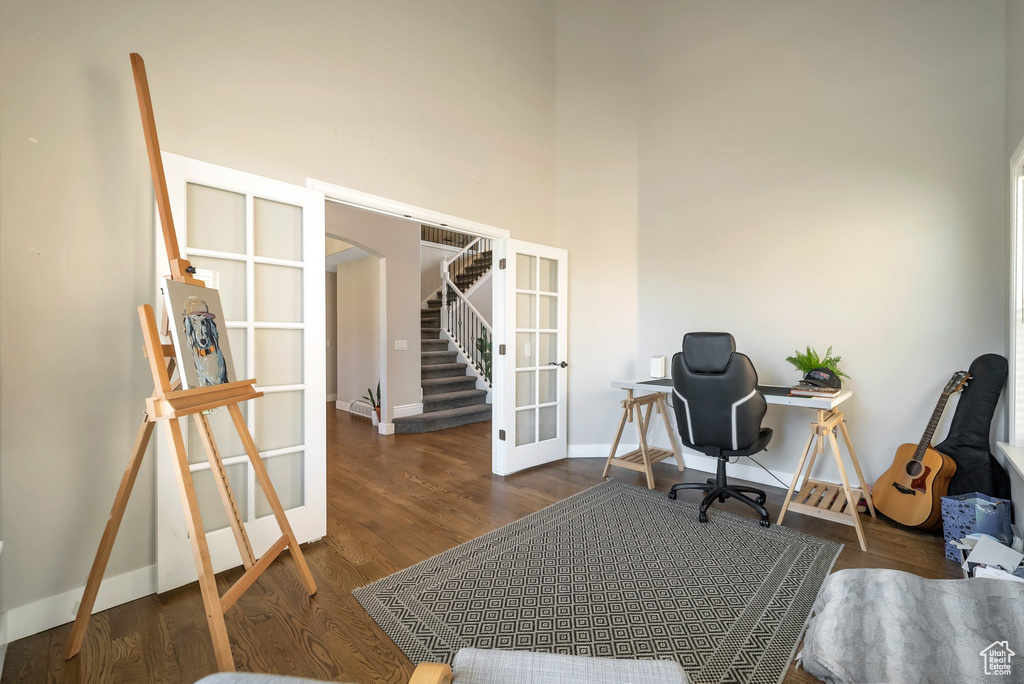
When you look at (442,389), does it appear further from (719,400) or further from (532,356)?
(719,400)

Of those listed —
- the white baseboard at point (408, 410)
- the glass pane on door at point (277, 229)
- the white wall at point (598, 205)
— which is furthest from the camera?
the white baseboard at point (408, 410)

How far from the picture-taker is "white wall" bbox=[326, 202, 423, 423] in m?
5.31

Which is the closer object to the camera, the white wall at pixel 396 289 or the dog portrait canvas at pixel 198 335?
the dog portrait canvas at pixel 198 335

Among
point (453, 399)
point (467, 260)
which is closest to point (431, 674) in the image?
point (453, 399)

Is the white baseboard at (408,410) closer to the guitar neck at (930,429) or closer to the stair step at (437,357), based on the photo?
Result: the stair step at (437,357)

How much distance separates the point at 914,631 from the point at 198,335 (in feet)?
8.59

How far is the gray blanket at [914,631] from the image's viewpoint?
4.11 feet

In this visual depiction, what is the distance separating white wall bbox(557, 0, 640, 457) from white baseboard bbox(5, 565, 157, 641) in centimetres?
319

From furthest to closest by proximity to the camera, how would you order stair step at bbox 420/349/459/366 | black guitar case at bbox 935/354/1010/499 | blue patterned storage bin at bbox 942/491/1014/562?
stair step at bbox 420/349/459/366 → black guitar case at bbox 935/354/1010/499 → blue patterned storage bin at bbox 942/491/1014/562

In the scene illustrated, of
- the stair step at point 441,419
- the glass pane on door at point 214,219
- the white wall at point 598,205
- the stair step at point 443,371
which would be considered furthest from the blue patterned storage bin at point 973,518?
the stair step at point 443,371

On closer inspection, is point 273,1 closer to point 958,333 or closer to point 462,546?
point 462,546

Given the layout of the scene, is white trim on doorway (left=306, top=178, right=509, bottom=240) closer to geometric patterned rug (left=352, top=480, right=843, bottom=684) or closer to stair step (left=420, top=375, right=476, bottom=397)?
geometric patterned rug (left=352, top=480, right=843, bottom=684)

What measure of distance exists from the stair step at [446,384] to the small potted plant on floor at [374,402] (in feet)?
2.01

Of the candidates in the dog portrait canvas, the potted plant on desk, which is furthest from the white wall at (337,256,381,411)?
the potted plant on desk
